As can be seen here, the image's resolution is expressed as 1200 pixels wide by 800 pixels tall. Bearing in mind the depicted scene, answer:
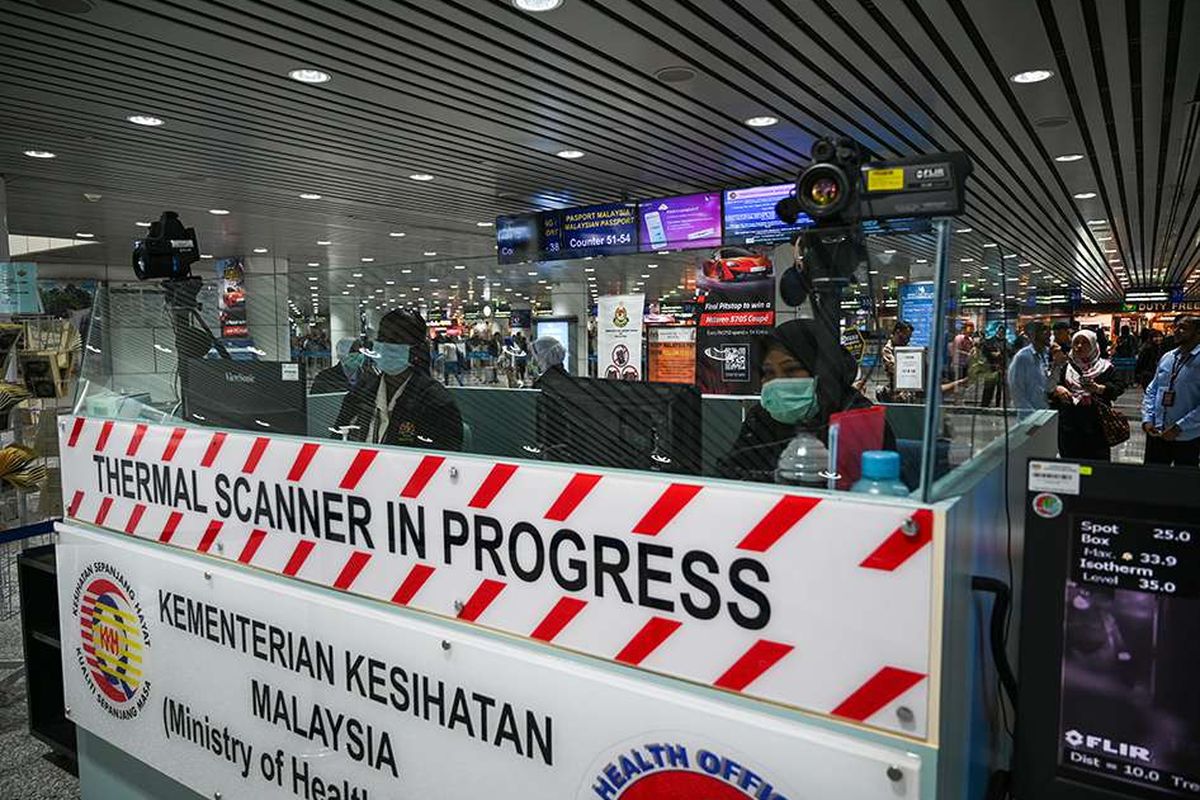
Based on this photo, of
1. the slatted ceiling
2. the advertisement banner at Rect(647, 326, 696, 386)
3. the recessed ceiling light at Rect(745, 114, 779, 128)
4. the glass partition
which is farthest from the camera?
the recessed ceiling light at Rect(745, 114, 779, 128)

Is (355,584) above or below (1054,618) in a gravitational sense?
below

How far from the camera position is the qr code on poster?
1596 millimetres

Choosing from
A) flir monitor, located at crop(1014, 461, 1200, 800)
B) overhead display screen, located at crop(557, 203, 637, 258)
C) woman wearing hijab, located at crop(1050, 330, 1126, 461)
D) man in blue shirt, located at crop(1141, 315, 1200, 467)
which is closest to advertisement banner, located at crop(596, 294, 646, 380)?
flir monitor, located at crop(1014, 461, 1200, 800)

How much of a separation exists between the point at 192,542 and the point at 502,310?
108 centimetres

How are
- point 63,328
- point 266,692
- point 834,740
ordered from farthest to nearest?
1. point 63,328
2. point 266,692
3. point 834,740

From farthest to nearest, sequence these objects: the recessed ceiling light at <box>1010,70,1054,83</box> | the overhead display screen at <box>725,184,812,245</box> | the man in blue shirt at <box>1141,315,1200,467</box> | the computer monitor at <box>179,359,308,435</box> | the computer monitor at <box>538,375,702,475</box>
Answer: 1. the overhead display screen at <box>725,184,812,245</box>
2. the man in blue shirt at <box>1141,315,1200,467</box>
3. the recessed ceiling light at <box>1010,70,1054,83</box>
4. the computer monitor at <box>179,359,308,435</box>
5. the computer monitor at <box>538,375,702,475</box>

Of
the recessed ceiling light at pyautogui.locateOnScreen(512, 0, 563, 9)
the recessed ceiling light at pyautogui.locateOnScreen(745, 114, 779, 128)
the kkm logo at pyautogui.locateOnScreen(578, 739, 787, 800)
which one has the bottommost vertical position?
the kkm logo at pyautogui.locateOnScreen(578, 739, 787, 800)

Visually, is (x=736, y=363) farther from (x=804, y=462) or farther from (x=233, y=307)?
(x=233, y=307)

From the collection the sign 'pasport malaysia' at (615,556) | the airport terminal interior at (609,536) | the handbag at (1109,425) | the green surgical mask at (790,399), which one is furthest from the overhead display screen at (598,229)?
the green surgical mask at (790,399)

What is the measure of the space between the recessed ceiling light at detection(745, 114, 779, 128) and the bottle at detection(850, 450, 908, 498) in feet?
19.6

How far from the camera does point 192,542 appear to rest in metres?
2.16

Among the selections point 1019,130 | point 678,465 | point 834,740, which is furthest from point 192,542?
point 1019,130

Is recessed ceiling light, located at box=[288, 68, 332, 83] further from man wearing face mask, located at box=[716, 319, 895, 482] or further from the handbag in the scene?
A: the handbag

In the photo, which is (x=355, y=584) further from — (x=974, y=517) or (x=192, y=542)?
(x=974, y=517)
